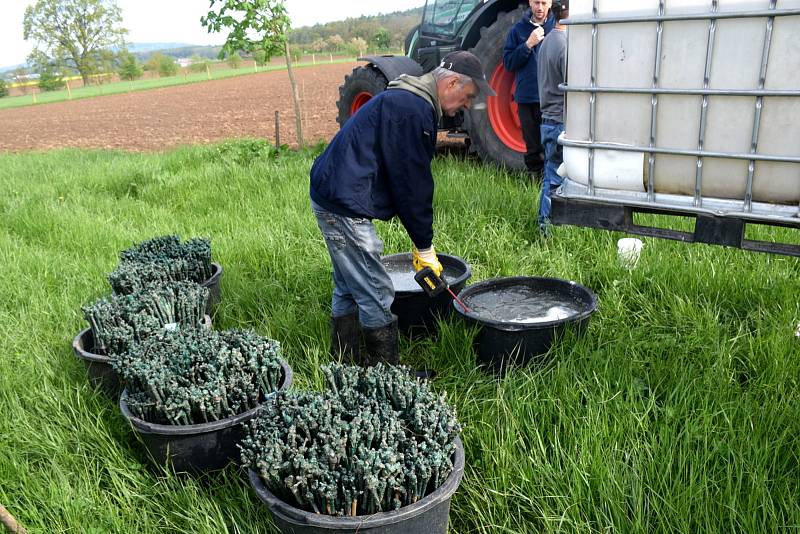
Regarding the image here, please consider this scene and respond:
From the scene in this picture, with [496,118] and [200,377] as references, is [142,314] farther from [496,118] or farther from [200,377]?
[496,118]

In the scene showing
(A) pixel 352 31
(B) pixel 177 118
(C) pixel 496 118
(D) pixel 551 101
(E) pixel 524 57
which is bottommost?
(B) pixel 177 118

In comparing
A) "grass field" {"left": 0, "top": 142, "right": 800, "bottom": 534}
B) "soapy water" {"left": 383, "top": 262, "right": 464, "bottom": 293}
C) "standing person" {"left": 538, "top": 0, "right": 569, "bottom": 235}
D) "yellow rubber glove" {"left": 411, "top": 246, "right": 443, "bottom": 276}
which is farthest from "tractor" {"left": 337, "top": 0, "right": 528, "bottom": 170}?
"yellow rubber glove" {"left": 411, "top": 246, "right": 443, "bottom": 276}

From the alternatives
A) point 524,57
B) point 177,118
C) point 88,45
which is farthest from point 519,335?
point 88,45

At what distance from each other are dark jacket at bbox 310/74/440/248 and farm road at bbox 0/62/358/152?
8.61m

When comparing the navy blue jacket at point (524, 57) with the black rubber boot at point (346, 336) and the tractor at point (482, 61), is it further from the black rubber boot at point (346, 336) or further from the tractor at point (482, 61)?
the black rubber boot at point (346, 336)

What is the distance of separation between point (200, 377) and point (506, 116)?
14.8ft

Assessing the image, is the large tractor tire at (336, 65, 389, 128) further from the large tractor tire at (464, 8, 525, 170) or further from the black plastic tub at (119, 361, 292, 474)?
the black plastic tub at (119, 361, 292, 474)

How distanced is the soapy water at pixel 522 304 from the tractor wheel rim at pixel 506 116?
9.85 feet

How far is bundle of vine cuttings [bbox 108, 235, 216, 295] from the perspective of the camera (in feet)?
11.2

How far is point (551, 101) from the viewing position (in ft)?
14.0

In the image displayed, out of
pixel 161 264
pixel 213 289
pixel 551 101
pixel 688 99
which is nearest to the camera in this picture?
pixel 688 99

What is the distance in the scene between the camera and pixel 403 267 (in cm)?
394

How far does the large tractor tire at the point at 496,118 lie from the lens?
5809 mm

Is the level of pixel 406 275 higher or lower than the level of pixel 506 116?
lower
